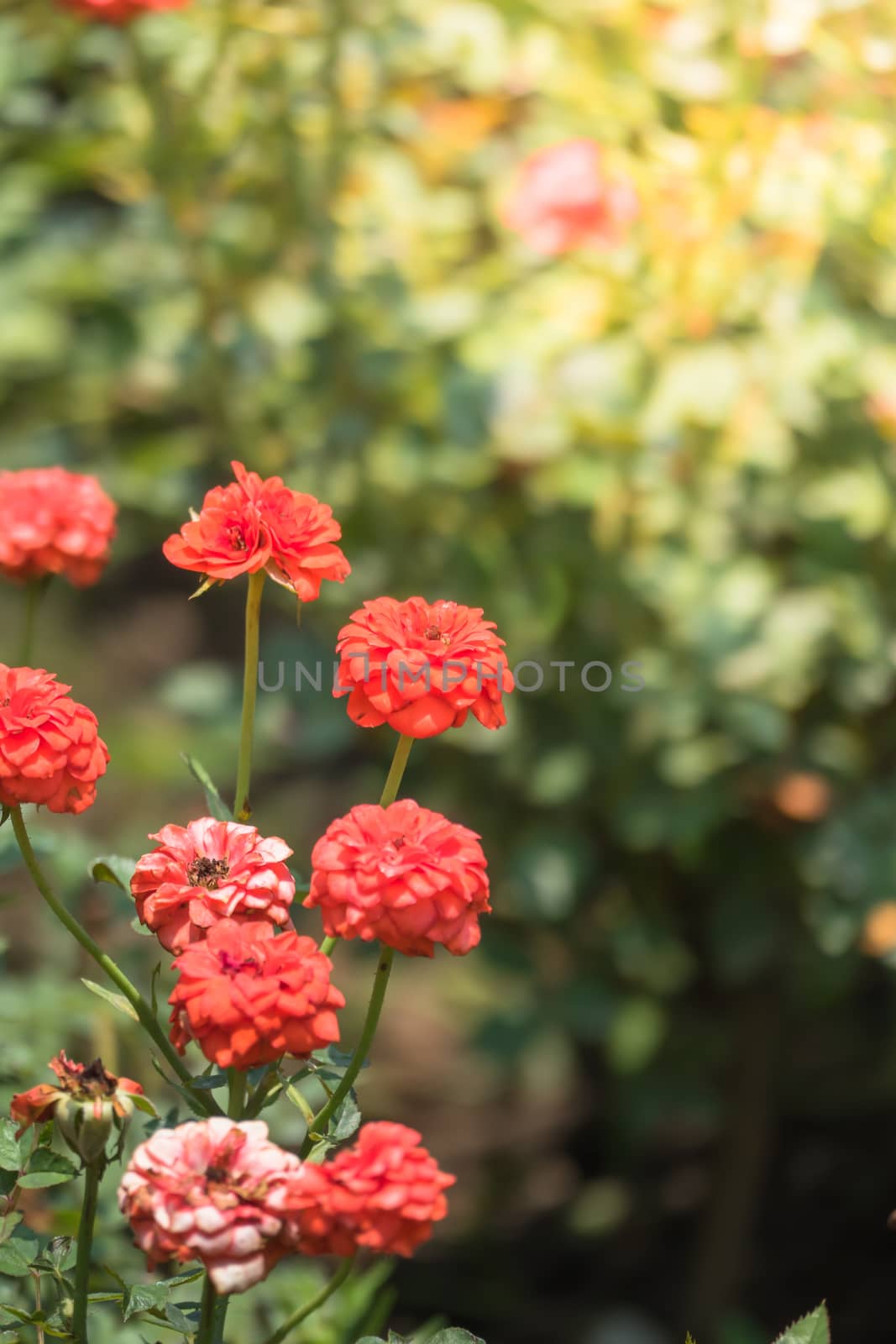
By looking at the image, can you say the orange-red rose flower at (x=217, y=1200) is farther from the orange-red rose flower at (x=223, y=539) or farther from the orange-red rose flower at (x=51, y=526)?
the orange-red rose flower at (x=51, y=526)

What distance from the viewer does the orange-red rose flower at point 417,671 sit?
751 millimetres

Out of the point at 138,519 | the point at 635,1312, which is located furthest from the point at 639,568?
the point at 635,1312

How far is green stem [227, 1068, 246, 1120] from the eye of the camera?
712 millimetres

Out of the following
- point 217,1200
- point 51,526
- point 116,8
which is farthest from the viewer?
point 116,8

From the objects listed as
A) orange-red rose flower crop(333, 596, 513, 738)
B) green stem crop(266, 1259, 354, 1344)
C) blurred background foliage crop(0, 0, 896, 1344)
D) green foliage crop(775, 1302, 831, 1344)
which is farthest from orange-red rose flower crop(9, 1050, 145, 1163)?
blurred background foliage crop(0, 0, 896, 1344)

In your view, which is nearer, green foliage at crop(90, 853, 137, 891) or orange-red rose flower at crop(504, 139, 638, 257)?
green foliage at crop(90, 853, 137, 891)

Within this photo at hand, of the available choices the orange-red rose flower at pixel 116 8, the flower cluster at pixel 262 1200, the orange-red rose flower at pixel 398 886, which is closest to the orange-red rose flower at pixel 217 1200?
the flower cluster at pixel 262 1200

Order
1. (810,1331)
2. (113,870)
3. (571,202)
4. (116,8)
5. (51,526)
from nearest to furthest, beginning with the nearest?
1. (810,1331)
2. (113,870)
3. (51,526)
4. (116,8)
5. (571,202)

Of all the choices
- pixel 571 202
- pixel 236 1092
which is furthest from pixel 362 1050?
pixel 571 202

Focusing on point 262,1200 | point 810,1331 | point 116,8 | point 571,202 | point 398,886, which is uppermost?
point 116,8

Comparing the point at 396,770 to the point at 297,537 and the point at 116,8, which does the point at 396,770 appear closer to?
the point at 297,537

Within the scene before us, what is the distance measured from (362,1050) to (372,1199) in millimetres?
93

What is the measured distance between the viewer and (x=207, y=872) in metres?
0.74

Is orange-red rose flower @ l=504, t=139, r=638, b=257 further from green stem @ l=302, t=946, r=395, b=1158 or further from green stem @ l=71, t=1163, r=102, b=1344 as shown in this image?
green stem @ l=71, t=1163, r=102, b=1344
